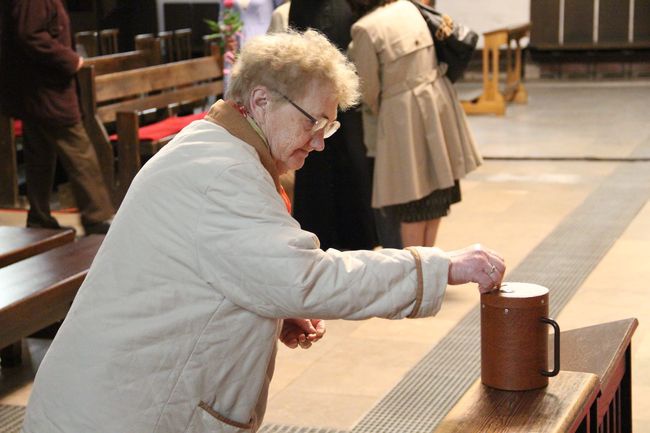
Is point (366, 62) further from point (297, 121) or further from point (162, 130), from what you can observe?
point (297, 121)

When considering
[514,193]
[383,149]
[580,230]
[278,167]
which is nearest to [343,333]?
[383,149]

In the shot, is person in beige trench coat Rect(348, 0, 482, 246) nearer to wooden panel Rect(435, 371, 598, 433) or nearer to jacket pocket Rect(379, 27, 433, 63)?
jacket pocket Rect(379, 27, 433, 63)

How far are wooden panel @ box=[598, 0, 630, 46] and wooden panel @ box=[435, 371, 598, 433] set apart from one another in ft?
47.5

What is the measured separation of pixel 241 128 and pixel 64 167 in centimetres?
483

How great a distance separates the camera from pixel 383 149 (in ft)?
17.3

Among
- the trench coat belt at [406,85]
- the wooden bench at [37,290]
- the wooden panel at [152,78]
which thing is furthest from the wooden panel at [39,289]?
the wooden panel at [152,78]

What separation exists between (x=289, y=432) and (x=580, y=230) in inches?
134

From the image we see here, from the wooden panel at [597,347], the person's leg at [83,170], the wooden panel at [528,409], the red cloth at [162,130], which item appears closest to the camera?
the wooden panel at [528,409]

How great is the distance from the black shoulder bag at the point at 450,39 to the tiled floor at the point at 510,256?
1.09m

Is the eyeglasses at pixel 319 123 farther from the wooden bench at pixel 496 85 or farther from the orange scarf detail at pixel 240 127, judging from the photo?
the wooden bench at pixel 496 85

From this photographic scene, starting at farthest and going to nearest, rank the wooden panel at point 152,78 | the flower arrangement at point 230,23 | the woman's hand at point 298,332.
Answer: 1. the flower arrangement at point 230,23
2. the wooden panel at point 152,78
3. the woman's hand at point 298,332

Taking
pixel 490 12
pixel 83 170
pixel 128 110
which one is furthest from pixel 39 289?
pixel 490 12

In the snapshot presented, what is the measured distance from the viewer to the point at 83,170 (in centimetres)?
672

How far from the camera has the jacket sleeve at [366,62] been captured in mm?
5156
